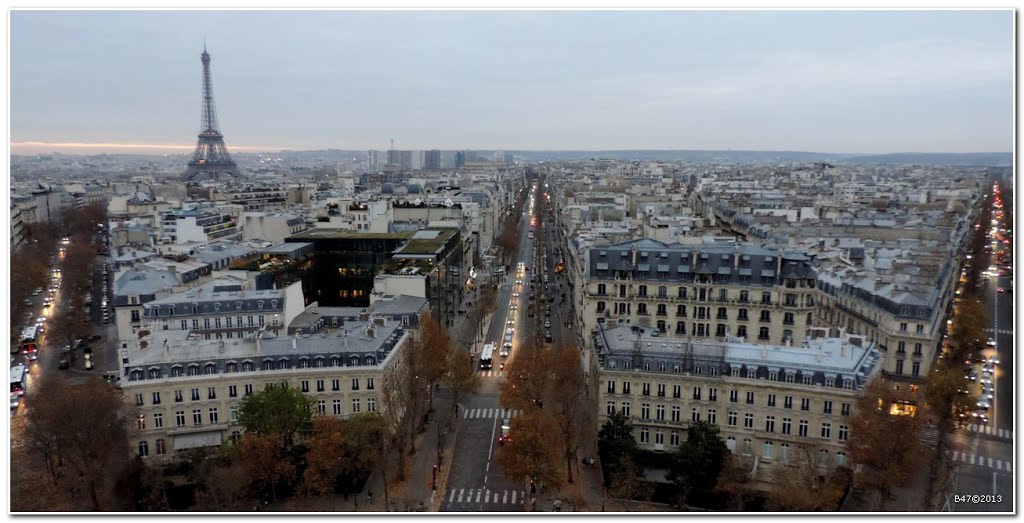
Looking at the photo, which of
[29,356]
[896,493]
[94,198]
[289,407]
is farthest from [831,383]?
[94,198]

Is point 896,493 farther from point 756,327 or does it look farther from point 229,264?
point 229,264

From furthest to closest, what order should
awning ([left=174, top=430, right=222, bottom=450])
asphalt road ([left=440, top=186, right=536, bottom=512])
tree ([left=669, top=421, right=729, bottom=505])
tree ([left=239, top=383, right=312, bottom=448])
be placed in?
1. awning ([left=174, top=430, right=222, bottom=450])
2. asphalt road ([left=440, top=186, right=536, bottom=512])
3. tree ([left=239, top=383, right=312, bottom=448])
4. tree ([left=669, top=421, right=729, bottom=505])

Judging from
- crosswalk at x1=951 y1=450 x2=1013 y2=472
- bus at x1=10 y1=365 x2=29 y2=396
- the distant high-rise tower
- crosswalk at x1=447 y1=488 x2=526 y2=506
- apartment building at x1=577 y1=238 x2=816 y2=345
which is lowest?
crosswalk at x1=447 y1=488 x2=526 y2=506

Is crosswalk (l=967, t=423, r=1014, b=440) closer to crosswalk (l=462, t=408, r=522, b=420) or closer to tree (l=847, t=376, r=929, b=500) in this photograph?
tree (l=847, t=376, r=929, b=500)

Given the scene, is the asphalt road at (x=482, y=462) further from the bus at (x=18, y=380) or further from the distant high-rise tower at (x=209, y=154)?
the distant high-rise tower at (x=209, y=154)

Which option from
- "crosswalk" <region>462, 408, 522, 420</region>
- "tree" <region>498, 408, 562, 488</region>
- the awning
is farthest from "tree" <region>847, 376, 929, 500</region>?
the awning

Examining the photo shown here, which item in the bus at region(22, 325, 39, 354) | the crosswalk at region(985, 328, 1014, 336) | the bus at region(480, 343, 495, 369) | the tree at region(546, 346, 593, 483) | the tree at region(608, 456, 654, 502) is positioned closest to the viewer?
the tree at region(608, 456, 654, 502)

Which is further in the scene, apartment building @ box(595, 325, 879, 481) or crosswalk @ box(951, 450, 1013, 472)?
crosswalk @ box(951, 450, 1013, 472)

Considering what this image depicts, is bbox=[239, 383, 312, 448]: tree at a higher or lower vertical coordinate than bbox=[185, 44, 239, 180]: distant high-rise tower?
lower
